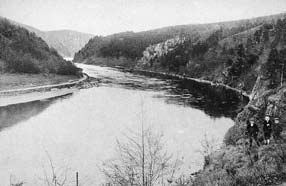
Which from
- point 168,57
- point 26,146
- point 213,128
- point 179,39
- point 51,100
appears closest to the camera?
point 26,146

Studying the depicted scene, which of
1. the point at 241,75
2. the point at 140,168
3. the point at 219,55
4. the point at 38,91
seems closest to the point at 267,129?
the point at 140,168

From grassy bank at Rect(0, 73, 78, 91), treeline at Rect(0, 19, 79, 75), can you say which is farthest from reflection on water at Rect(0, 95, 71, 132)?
treeline at Rect(0, 19, 79, 75)

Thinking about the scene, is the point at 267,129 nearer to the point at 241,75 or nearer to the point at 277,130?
the point at 277,130

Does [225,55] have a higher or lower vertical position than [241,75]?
higher

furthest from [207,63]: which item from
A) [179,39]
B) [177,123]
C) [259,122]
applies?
[259,122]

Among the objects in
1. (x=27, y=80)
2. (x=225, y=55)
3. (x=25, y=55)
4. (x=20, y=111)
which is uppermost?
(x=225, y=55)

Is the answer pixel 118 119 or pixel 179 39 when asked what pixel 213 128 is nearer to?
pixel 118 119

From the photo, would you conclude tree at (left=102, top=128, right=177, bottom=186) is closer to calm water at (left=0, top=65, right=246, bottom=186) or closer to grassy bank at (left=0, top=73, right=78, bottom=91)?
calm water at (left=0, top=65, right=246, bottom=186)
